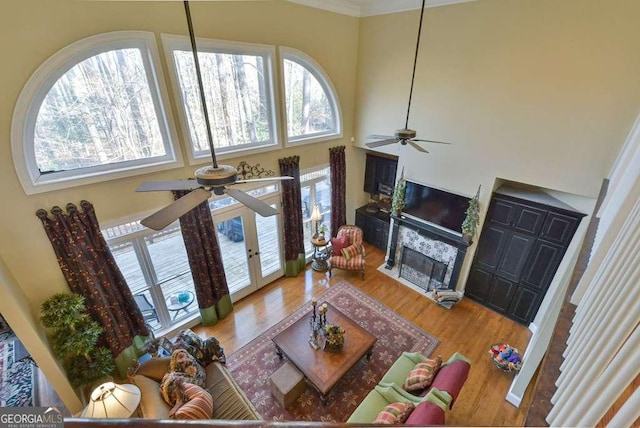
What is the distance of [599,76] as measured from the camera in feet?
10.0

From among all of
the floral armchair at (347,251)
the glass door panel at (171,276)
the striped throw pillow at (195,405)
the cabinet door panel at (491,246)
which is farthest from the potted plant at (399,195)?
the striped throw pillow at (195,405)

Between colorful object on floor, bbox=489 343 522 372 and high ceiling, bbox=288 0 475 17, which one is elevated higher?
high ceiling, bbox=288 0 475 17

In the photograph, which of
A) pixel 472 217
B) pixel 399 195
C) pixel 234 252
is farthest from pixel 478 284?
pixel 234 252

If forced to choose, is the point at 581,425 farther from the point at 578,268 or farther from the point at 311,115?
the point at 311,115

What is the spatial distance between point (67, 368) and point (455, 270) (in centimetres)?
577

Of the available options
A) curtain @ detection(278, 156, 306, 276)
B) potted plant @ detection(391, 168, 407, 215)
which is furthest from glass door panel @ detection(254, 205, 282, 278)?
potted plant @ detection(391, 168, 407, 215)

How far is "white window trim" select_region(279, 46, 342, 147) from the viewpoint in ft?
14.3

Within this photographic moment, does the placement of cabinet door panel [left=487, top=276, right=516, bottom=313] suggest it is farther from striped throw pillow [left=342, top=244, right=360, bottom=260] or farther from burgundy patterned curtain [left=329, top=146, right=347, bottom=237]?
burgundy patterned curtain [left=329, top=146, right=347, bottom=237]

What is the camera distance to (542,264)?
4121 millimetres

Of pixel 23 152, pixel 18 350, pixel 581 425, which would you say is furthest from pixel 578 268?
pixel 18 350

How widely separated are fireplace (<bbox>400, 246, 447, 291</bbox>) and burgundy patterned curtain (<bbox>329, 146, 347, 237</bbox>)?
154 cm

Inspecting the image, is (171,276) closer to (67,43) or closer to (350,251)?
(67,43)

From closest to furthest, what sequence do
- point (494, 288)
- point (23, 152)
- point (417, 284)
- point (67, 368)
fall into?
point (23, 152), point (67, 368), point (494, 288), point (417, 284)

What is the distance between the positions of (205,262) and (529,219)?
16.3 ft
